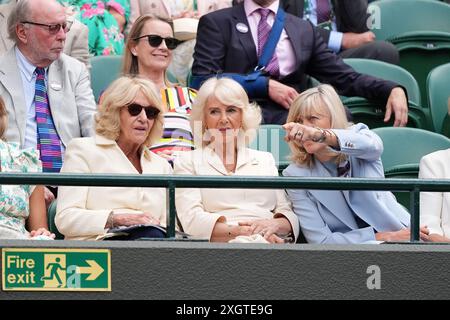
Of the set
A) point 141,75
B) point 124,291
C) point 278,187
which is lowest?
point 124,291

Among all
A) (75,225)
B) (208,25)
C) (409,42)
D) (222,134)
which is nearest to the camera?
(75,225)

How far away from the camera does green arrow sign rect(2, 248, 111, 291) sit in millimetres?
6062

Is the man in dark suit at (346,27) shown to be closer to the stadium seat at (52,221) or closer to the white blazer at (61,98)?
the white blazer at (61,98)

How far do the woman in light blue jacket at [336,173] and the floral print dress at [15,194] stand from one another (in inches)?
50.3

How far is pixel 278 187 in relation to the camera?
6164mm

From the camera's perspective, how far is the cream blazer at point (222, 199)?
693cm

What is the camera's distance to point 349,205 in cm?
700

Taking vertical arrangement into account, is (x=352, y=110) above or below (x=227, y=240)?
above

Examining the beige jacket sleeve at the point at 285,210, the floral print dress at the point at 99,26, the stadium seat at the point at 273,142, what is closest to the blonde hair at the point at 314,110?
the beige jacket sleeve at the point at 285,210

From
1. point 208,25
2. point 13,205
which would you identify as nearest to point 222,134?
point 13,205

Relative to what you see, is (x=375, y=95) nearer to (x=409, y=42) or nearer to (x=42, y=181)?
(x=409, y=42)

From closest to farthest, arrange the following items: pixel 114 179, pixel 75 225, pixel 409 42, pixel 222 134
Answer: pixel 114 179 → pixel 75 225 → pixel 222 134 → pixel 409 42

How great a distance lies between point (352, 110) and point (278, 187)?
9.83 feet

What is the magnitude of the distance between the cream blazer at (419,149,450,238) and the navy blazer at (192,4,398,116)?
165 cm
